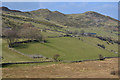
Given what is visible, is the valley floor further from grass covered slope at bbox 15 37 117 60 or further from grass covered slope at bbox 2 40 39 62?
grass covered slope at bbox 15 37 117 60

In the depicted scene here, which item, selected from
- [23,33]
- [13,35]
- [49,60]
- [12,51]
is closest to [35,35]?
[23,33]

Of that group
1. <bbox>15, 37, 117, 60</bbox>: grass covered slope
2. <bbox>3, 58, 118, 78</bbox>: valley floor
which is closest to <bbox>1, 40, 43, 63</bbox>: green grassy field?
<bbox>15, 37, 117, 60</bbox>: grass covered slope

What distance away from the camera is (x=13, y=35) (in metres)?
61.2

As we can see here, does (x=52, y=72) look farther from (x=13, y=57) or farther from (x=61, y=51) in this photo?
(x=61, y=51)

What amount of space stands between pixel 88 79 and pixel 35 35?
180ft

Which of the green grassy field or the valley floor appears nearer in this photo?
the valley floor

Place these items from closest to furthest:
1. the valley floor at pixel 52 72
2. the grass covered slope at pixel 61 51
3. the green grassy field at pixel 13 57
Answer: the valley floor at pixel 52 72, the green grassy field at pixel 13 57, the grass covered slope at pixel 61 51

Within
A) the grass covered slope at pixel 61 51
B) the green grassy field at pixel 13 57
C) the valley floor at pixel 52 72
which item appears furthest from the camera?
the grass covered slope at pixel 61 51

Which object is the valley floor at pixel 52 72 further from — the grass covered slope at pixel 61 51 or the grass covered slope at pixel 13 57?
the grass covered slope at pixel 61 51

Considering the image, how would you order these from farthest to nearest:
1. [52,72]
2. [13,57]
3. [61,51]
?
[61,51] < [13,57] < [52,72]

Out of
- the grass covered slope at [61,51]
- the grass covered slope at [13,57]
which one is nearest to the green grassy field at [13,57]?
the grass covered slope at [13,57]

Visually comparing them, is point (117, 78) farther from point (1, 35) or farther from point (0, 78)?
point (1, 35)

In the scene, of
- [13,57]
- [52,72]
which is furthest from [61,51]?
[52,72]

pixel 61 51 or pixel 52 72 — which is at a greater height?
pixel 61 51
